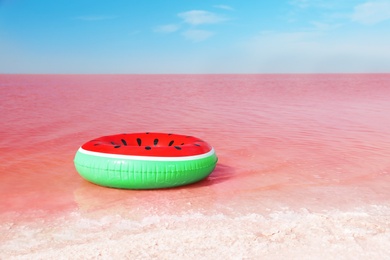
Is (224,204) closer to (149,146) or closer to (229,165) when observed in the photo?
(149,146)

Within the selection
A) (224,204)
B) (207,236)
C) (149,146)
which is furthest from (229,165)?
(207,236)

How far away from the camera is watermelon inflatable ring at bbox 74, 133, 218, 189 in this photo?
4555 mm

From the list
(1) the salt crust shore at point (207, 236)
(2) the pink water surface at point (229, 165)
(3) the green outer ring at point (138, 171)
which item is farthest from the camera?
(3) the green outer ring at point (138, 171)

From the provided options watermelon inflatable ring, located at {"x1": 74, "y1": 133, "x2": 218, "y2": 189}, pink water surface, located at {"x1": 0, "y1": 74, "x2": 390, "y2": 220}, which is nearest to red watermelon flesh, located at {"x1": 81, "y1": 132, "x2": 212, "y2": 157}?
watermelon inflatable ring, located at {"x1": 74, "y1": 133, "x2": 218, "y2": 189}

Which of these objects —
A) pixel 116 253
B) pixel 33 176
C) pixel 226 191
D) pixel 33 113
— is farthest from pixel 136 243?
pixel 33 113

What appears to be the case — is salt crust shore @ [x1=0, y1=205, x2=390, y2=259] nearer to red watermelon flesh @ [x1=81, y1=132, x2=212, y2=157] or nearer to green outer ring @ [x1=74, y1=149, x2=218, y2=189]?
green outer ring @ [x1=74, y1=149, x2=218, y2=189]

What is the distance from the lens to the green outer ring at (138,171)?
4547mm

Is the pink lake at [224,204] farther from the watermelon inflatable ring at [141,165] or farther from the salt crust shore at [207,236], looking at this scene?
the watermelon inflatable ring at [141,165]

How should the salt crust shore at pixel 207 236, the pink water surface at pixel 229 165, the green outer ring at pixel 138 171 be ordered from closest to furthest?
the salt crust shore at pixel 207 236 → the pink water surface at pixel 229 165 → the green outer ring at pixel 138 171

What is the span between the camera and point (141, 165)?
4.54 m

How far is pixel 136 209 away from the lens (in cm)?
408

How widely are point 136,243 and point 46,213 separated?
1251 mm

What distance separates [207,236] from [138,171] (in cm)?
145

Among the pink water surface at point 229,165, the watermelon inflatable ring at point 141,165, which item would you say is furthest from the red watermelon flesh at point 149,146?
the pink water surface at point 229,165
